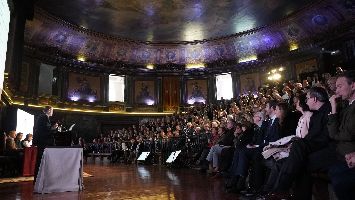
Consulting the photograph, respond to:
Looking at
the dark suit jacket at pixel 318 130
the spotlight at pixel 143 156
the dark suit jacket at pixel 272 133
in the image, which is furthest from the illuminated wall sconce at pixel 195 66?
the dark suit jacket at pixel 318 130

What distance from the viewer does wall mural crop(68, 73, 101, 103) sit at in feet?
61.8

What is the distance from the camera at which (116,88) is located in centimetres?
2114

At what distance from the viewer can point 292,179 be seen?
286cm

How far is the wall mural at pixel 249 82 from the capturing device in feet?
63.7

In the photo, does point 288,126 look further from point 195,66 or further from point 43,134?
point 195,66

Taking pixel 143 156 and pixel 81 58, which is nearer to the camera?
pixel 143 156

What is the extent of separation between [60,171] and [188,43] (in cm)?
1665

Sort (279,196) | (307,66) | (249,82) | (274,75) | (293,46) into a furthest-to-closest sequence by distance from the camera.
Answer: (249,82) < (274,75) < (293,46) < (307,66) < (279,196)

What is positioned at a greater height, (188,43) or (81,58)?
(188,43)

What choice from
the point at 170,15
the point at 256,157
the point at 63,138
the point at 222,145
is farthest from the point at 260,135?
the point at 170,15

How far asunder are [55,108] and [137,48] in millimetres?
7056

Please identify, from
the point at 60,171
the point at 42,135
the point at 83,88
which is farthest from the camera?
the point at 83,88

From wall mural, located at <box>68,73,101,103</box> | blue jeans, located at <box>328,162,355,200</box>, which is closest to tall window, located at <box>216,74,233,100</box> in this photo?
wall mural, located at <box>68,73,101,103</box>

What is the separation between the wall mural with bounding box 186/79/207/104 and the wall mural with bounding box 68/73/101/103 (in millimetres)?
6697
